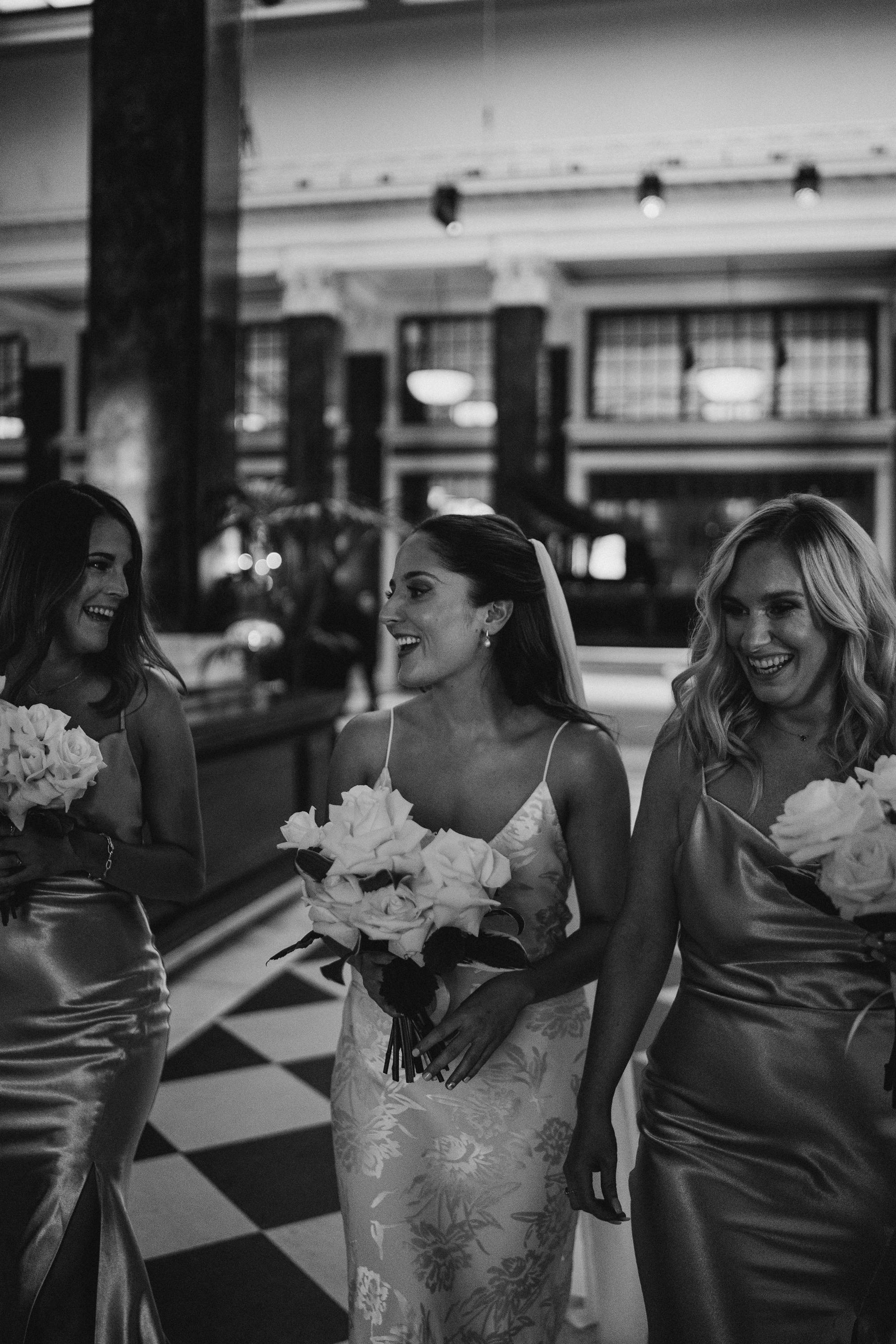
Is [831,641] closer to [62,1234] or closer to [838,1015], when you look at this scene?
[838,1015]

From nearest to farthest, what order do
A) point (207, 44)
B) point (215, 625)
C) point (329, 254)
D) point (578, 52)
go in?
point (207, 44), point (215, 625), point (578, 52), point (329, 254)

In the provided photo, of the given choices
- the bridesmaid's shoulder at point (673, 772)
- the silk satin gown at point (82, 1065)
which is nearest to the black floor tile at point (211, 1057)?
the silk satin gown at point (82, 1065)

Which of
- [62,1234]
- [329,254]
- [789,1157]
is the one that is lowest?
[62,1234]

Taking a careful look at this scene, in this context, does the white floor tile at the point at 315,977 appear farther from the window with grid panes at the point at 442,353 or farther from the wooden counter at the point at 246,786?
the window with grid panes at the point at 442,353

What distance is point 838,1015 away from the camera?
165 cm

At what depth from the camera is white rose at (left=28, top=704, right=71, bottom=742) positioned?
76.8 inches

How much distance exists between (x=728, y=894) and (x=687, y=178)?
13.3m

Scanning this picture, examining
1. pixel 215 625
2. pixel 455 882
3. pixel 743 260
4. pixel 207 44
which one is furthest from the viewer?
pixel 743 260

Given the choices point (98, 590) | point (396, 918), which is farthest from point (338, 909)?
point (98, 590)

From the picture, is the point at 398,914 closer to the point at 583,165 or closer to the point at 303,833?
the point at 303,833

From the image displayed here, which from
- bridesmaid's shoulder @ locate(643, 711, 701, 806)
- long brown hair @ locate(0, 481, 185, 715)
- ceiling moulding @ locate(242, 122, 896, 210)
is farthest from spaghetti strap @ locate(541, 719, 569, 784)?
ceiling moulding @ locate(242, 122, 896, 210)

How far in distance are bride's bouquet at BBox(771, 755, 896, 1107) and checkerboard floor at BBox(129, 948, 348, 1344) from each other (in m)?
1.61

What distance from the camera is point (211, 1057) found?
4.09 meters

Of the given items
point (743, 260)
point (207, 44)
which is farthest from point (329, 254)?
point (207, 44)
